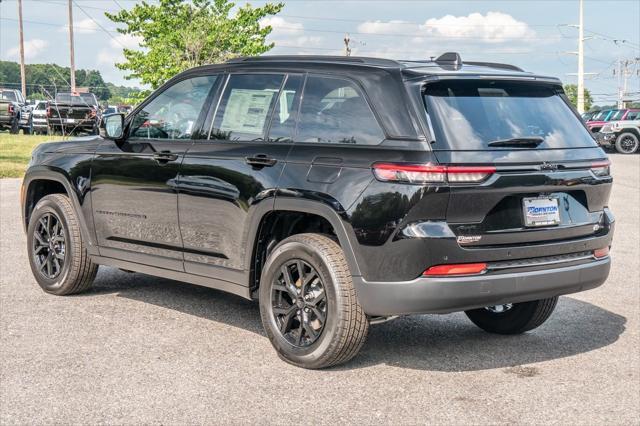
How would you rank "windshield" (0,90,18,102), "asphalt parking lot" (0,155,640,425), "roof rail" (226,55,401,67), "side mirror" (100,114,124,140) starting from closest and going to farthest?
"asphalt parking lot" (0,155,640,425) < "roof rail" (226,55,401,67) < "side mirror" (100,114,124,140) < "windshield" (0,90,18,102)

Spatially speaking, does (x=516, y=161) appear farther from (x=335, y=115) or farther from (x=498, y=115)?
(x=335, y=115)

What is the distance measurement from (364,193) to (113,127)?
8.67ft

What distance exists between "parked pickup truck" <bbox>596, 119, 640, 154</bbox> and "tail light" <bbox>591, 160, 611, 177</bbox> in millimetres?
31850

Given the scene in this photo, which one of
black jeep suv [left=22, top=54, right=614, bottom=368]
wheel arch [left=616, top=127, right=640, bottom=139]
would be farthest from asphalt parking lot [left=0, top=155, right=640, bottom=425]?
wheel arch [left=616, top=127, right=640, bottom=139]

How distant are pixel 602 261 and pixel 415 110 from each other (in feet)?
5.43

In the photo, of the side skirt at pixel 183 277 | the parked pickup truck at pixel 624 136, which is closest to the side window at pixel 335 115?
the side skirt at pixel 183 277

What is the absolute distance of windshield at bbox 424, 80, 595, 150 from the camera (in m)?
4.97

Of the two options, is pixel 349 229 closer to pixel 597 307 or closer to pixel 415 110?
pixel 415 110

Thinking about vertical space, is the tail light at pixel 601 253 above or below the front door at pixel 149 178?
below

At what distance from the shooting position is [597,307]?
7.24 meters

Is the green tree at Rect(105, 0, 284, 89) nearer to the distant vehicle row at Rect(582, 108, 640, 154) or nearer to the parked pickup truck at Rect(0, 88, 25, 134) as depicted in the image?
the parked pickup truck at Rect(0, 88, 25, 134)

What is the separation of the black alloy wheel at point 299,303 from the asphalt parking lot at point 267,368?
21cm

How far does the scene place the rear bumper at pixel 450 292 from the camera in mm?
4855

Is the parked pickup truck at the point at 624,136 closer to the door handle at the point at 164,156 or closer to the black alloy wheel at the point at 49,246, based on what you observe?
the black alloy wheel at the point at 49,246
